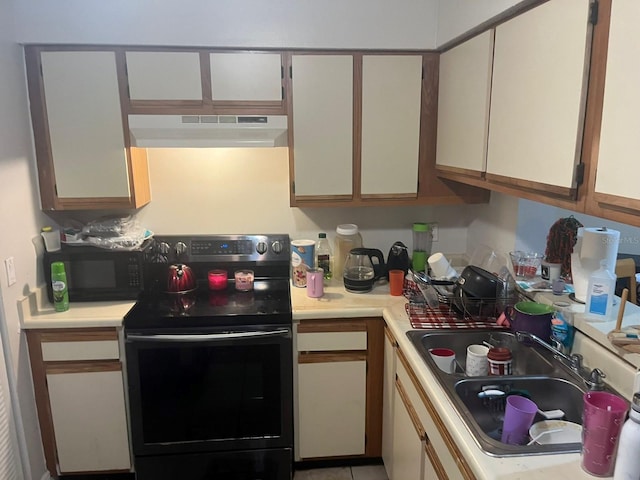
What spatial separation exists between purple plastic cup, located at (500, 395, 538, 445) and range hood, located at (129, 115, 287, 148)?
1.52 metres

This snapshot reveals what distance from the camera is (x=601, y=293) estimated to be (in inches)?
65.3

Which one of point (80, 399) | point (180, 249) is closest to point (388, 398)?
point (180, 249)

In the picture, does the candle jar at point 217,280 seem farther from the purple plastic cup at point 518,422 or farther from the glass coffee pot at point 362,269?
the purple plastic cup at point 518,422

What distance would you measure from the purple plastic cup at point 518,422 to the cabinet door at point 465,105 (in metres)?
0.93

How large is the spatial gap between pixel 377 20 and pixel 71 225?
1.80 meters

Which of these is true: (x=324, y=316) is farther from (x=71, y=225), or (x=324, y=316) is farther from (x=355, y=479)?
(x=71, y=225)

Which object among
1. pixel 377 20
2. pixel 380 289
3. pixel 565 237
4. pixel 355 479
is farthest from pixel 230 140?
pixel 355 479

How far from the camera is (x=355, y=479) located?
2.39m

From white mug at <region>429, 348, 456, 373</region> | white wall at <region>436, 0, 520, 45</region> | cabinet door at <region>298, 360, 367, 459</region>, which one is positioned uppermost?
white wall at <region>436, 0, 520, 45</region>

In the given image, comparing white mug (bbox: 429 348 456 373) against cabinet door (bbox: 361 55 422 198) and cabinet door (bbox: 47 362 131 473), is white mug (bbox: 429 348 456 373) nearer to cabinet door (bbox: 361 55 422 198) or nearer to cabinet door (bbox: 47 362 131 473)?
cabinet door (bbox: 361 55 422 198)

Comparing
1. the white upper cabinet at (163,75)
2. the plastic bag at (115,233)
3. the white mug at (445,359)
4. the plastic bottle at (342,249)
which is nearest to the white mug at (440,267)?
the white mug at (445,359)

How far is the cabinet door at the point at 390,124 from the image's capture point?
2326mm

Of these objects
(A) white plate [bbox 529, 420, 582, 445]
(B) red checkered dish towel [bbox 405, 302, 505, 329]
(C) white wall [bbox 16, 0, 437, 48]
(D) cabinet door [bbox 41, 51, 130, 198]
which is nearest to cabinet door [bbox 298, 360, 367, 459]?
(B) red checkered dish towel [bbox 405, 302, 505, 329]

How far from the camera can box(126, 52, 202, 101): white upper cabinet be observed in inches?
86.5
